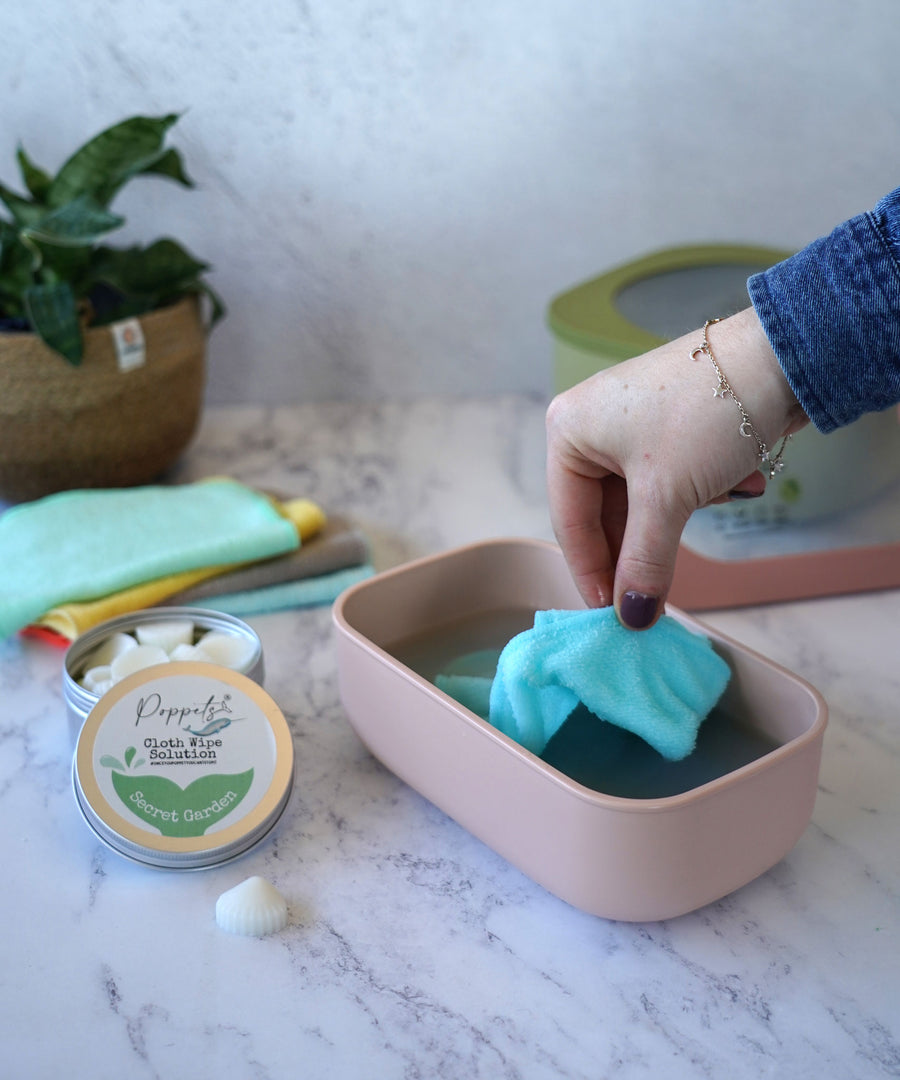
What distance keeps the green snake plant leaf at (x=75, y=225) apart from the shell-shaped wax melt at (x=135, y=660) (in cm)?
37

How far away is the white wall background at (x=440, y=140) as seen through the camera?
108cm

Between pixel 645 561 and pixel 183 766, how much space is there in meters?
0.27

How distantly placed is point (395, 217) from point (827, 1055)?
2.94ft

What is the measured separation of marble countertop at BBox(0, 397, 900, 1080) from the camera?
508mm

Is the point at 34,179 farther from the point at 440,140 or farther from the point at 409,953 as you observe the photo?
the point at 409,953

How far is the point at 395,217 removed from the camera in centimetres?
116

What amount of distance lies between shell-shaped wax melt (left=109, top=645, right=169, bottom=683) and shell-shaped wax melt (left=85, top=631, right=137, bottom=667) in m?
0.01

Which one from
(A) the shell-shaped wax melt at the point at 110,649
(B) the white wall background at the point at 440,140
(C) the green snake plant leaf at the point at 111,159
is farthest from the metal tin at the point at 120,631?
(B) the white wall background at the point at 440,140

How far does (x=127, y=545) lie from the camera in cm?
88

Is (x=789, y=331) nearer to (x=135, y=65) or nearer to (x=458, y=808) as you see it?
(x=458, y=808)

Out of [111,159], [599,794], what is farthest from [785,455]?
[111,159]

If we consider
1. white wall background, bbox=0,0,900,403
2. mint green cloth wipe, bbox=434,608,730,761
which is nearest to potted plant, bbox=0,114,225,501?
white wall background, bbox=0,0,900,403

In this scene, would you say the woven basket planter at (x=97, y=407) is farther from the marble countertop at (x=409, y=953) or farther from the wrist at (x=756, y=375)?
the wrist at (x=756, y=375)

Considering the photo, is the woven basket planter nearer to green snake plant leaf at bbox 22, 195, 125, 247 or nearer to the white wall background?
green snake plant leaf at bbox 22, 195, 125, 247
